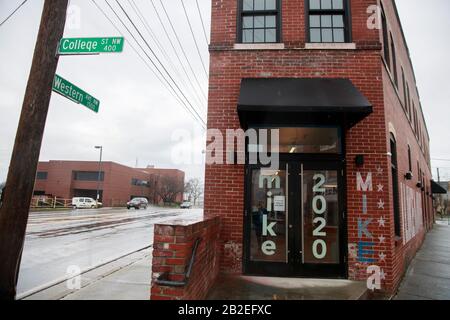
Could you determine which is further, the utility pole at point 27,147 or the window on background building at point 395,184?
the window on background building at point 395,184

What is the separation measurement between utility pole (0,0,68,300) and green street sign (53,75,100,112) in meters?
0.18

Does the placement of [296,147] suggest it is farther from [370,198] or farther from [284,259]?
[284,259]

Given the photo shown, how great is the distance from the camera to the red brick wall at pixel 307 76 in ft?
17.8

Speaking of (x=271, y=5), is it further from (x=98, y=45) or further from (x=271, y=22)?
Answer: (x=98, y=45)

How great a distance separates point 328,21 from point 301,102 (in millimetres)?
2755

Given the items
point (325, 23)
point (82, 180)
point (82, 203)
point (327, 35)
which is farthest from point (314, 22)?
point (82, 180)

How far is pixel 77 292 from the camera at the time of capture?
5.00 metres

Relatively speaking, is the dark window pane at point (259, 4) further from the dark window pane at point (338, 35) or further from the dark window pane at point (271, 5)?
the dark window pane at point (338, 35)

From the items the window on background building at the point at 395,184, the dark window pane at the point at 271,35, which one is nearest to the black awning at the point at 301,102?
the dark window pane at the point at 271,35

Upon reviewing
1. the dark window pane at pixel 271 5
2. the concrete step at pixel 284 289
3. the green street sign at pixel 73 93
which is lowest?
the concrete step at pixel 284 289

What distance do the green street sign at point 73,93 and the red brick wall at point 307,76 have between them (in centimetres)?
225

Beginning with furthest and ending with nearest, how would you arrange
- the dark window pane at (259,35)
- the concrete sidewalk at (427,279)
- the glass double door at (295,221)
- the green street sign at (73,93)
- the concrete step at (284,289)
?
the dark window pane at (259,35) < the glass double door at (295,221) < the concrete sidewalk at (427,279) < the green street sign at (73,93) < the concrete step at (284,289)
